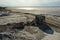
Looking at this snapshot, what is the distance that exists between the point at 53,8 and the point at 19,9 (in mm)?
390

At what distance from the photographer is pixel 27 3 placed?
1295mm

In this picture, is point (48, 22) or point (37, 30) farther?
point (48, 22)

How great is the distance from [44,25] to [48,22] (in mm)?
59

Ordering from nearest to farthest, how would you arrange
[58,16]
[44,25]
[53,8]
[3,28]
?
[3,28] → [44,25] → [58,16] → [53,8]

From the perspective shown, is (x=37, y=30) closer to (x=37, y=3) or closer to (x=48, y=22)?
(x=48, y=22)

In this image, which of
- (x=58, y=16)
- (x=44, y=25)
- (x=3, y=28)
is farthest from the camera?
(x=58, y=16)

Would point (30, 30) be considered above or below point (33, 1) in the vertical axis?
below

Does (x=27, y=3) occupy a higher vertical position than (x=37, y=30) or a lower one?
higher

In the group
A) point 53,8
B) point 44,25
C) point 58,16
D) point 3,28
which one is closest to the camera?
point 3,28

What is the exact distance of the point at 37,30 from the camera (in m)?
0.92

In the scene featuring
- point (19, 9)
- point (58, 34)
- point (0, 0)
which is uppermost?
point (0, 0)

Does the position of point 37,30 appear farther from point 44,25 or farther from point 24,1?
point 24,1

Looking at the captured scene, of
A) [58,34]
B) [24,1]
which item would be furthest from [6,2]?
[58,34]

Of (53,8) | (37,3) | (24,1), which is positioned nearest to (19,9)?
(24,1)
